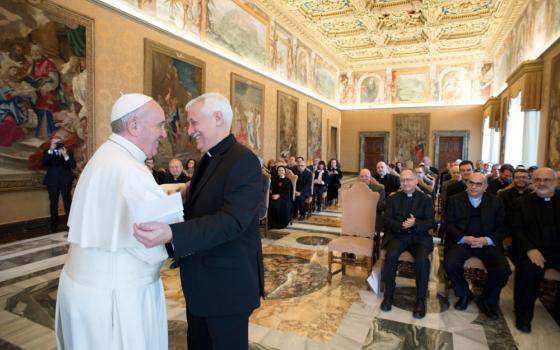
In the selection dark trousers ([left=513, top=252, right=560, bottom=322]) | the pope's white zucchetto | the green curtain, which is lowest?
dark trousers ([left=513, top=252, right=560, bottom=322])

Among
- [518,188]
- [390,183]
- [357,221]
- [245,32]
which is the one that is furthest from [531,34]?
[357,221]

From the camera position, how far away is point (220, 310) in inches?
67.1

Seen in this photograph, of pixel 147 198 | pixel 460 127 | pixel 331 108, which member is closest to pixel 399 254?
pixel 147 198

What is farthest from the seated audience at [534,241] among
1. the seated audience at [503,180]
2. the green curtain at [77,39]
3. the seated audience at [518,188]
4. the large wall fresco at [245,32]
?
the large wall fresco at [245,32]

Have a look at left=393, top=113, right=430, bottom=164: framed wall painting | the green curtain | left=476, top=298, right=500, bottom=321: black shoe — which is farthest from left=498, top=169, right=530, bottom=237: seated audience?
left=393, top=113, right=430, bottom=164: framed wall painting

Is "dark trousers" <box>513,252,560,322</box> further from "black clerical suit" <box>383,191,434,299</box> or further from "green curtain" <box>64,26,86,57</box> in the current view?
"green curtain" <box>64,26,86,57</box>

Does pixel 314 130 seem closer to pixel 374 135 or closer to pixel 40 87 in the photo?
pixel 374 135

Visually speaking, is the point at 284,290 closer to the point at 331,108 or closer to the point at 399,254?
the point at 399,254

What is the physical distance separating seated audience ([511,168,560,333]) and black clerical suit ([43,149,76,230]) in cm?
760

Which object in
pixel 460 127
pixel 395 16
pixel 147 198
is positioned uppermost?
pixel 395 16

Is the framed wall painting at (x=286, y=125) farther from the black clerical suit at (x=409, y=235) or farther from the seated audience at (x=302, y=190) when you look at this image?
the black clerical suit at (x=409, y=235)

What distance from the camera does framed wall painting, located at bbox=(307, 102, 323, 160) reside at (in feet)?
61.1

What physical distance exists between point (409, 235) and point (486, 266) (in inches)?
35.5

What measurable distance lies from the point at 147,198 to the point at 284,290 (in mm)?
3434
